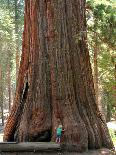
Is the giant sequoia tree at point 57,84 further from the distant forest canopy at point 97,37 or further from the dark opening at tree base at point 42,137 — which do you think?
the distant forest canopy at point 97,37

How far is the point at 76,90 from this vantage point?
464 inches

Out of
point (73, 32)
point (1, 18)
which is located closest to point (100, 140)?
point (73, 32)

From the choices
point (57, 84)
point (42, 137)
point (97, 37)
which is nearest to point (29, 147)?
point (42, 137)

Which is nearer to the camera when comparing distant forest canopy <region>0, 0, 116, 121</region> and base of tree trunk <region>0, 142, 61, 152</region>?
base of tree trunk <region>0, 142, 61, 152</region>

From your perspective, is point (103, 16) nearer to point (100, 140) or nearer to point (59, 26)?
point (59, 26)

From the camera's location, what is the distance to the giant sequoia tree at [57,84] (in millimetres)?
11406

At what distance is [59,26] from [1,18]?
29.2m

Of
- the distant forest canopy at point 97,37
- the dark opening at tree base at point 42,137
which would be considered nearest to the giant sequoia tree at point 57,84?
the dark opening at tree base at point 42,137

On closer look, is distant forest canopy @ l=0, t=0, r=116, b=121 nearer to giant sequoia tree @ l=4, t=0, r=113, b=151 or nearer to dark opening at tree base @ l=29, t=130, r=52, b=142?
giant sequoia tree @ l=4, t=0, r=113, b=151

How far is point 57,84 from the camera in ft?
37.8

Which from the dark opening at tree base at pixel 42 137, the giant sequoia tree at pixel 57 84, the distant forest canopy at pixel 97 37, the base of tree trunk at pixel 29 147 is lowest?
the base of tree trunk at pixel 29 147

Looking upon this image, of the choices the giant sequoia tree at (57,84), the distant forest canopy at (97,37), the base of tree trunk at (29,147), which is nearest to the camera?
the base of tree trunk at (29,147)

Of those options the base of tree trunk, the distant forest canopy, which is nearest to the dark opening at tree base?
the base of tree trunk

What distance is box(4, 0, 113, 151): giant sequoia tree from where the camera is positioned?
1141 cm
